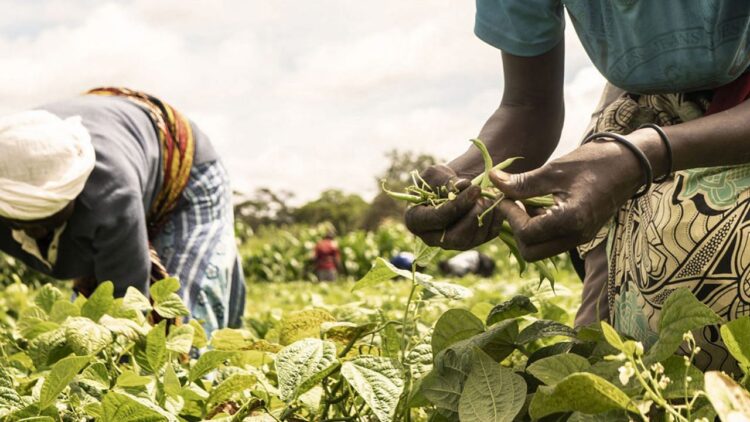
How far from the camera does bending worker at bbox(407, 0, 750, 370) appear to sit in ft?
3.53

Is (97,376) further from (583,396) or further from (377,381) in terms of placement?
(583,396)

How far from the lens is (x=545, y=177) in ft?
3.51

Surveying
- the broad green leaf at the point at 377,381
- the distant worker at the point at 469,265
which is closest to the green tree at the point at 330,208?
the distant worker at the point at 469,265

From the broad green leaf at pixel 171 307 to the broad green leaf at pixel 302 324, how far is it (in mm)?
168

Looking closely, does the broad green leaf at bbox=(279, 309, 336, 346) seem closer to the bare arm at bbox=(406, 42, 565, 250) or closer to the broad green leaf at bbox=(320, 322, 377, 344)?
the broad green leaf at bbox=(320, 322, 377, 344)

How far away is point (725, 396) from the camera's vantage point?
84 cm

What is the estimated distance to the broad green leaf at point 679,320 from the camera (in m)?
1.04

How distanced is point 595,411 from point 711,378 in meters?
0.15

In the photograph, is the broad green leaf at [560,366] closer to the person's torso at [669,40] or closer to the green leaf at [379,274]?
the green leaf at [379,274]

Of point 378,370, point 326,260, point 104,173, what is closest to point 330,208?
point 326,260

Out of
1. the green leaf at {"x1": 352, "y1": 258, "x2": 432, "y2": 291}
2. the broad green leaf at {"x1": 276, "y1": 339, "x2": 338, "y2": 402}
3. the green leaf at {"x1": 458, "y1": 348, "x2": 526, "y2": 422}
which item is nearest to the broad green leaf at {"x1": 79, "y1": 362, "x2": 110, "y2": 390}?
the broad green leaf at {"x1": 276, "y1": 339, "x2": 338, "y2": 402}

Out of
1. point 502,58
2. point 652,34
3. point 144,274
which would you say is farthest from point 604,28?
point 144,274

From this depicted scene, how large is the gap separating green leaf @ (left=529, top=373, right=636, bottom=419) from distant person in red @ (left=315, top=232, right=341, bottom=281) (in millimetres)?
12570

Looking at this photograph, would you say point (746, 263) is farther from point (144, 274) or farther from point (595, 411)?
point (144, 274)
